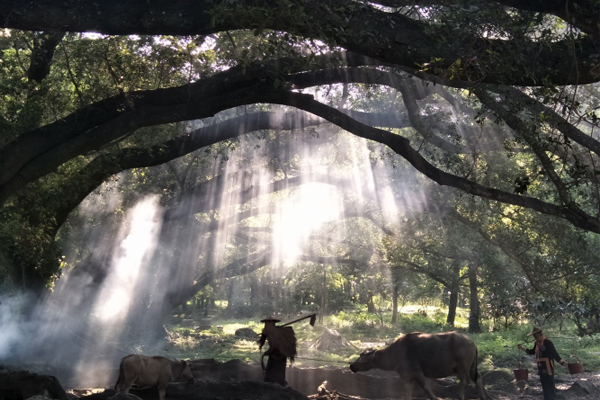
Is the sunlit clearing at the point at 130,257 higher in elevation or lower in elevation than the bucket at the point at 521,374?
higher

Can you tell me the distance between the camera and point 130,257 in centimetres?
Result: 2680

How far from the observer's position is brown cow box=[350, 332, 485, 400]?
11641mm

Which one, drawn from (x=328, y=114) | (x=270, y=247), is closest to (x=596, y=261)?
(x=328, y=114)

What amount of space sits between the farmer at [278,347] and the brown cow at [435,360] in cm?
246

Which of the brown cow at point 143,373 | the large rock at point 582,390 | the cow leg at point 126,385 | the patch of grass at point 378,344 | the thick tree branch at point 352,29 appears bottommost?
the large rock at point 582,390

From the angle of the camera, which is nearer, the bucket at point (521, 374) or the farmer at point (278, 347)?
the farmer at point (278, 347)

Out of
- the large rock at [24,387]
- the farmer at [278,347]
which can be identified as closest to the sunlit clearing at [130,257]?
the farmer at [278,347]

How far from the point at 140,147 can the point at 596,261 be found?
12192 mm

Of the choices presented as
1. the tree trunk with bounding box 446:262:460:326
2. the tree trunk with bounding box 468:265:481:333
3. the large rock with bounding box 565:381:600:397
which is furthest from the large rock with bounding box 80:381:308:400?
the tree trunk with bounding box 468:265:481:333

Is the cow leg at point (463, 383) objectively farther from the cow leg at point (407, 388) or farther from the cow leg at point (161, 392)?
the cow leg at point (161, 392)

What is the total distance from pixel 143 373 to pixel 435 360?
544 centimetres

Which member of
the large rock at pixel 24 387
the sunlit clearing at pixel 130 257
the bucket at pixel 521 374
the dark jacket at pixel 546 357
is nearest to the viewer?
the large rock at pixel 24 387

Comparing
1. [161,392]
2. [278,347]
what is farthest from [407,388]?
[161,392]

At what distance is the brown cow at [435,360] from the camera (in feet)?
38.2
